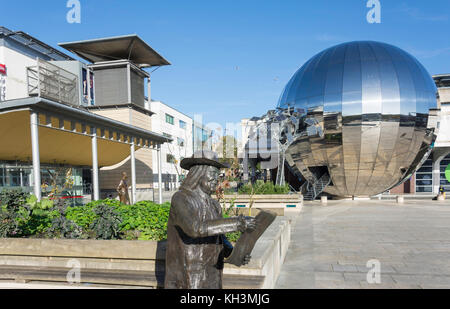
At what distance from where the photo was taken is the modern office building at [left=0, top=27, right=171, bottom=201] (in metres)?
10.8

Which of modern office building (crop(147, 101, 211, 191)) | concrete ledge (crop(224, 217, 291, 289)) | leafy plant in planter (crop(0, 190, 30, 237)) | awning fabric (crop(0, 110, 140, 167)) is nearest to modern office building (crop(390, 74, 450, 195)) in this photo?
modern office building (crop(147, 101, 211, 191))

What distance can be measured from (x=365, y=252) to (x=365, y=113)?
9566 mm

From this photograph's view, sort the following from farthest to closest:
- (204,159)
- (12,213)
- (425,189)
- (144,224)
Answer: (425,189)
(144,224)
(12,213)
(204,159)

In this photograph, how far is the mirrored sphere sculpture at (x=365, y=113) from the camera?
15.3 metres

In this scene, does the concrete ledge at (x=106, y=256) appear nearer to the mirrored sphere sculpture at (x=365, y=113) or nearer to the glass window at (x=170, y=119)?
the mirrored sphere sculpture at (x=365, y=113)

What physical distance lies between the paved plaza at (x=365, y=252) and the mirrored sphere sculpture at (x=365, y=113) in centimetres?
402

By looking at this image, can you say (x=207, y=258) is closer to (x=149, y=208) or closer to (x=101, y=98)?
(x=149, y=208)

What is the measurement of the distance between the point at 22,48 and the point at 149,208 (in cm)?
3279

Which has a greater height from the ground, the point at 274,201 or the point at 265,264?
the point at 265,264

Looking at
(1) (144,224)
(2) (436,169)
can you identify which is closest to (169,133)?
(2) (436,169)

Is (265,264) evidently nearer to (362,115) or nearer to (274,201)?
(274,201)

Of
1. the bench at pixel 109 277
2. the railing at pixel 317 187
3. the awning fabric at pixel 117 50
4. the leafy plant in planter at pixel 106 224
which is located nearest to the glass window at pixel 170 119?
the awning fabric at pixel 117 50

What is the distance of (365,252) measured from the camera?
298 inches
